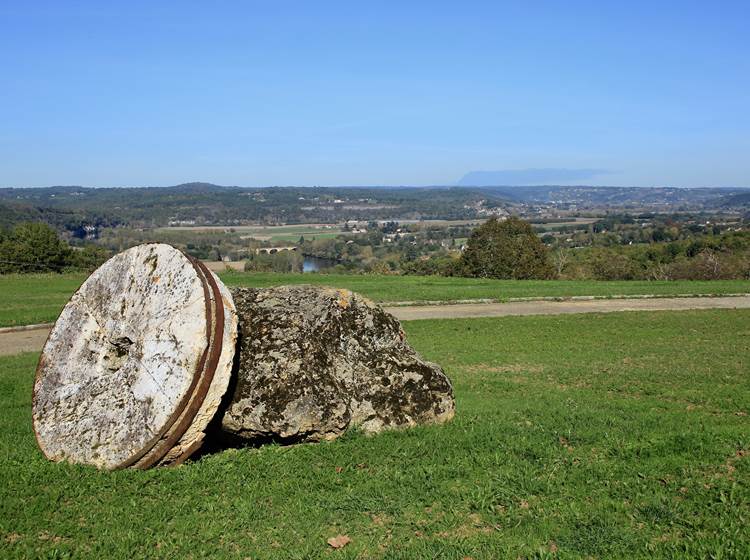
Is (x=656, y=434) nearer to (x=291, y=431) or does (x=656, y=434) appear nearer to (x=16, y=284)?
(x=291, y=431)

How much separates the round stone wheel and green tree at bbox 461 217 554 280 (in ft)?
129

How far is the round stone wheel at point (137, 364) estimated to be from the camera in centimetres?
668

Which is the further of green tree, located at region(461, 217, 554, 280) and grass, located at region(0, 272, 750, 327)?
green tree, located at region(461, 217, 554, 280)

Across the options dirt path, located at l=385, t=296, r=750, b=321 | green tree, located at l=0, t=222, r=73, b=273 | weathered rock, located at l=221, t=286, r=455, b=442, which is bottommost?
dirt path, located at l=385, t=296, r=750, b=321

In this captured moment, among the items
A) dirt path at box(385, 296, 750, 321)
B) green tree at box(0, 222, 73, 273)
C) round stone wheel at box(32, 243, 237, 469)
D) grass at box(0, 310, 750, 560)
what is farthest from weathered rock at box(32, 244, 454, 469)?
green tree at box(0, 222, 73, 273)

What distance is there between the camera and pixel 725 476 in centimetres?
625

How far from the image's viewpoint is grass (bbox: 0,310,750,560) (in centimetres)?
520

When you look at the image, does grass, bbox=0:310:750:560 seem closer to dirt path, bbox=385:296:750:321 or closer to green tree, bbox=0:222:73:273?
dirt path, bbox=385:296:750:321

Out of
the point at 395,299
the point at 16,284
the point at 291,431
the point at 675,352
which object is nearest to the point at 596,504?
the point at 291,431

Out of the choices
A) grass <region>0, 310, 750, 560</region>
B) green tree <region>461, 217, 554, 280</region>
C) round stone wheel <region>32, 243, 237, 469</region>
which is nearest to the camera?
grass <region>0, 310, 750, 560</region>

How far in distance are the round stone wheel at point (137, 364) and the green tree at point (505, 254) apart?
39.3 m

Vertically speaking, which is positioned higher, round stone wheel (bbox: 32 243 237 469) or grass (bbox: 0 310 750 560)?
round stone wheel (bbox: 32 243 237 469)

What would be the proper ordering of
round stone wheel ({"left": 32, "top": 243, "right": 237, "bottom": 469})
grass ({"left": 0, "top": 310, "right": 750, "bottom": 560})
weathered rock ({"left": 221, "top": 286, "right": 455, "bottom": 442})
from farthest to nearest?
weathered rock ({"left": 221, "top": 286, "right": 455, "bottom": 442}), round stone wheel ({"left": 32, "top": 243, "right": 237, "bottom": 469}), grass ({"left": 0, "top": 310, "right": 750, "bottom": 560})

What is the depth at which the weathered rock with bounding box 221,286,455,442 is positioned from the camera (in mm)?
7508
